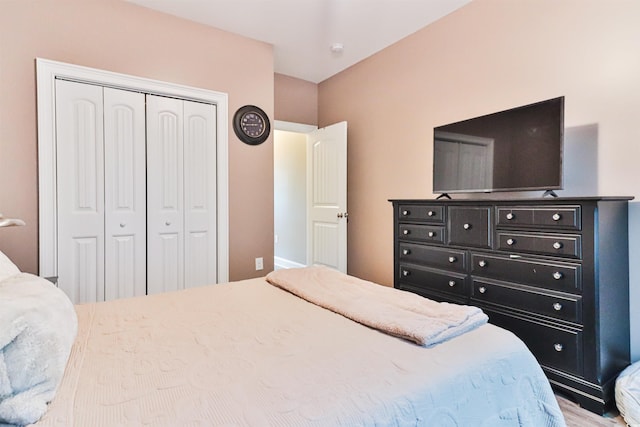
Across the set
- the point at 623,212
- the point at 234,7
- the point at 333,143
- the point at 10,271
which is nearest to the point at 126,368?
the point at 10,271

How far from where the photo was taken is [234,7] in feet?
9.50

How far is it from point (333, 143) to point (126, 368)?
133 inches

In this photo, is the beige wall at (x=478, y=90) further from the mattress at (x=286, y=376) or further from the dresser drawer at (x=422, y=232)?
the mattress at (x=286, y=376)

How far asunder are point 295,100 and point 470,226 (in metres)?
2.92

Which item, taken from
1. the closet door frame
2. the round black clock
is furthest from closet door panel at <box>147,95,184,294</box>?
the round black clock

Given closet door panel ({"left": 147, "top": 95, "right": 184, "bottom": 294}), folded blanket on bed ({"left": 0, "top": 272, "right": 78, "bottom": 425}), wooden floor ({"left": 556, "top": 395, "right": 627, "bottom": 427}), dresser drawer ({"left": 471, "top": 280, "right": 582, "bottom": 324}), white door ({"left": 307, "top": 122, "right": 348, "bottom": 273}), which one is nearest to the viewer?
folded blanket on bed ({"left": 0, "top": 272, "right": 78, "bottom": 425})

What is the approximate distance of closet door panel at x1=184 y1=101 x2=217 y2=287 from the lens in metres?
3.14

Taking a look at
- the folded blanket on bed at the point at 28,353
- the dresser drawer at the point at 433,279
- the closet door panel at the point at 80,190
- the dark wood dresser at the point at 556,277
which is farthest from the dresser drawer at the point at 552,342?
the closet door panel at the point at 80,190

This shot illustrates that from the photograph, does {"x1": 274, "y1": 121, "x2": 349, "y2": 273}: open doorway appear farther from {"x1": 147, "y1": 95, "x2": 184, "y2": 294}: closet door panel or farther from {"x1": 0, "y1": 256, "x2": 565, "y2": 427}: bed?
{"x1": 0, "y1": 256, "x2": 565, "y2": 427}: bed

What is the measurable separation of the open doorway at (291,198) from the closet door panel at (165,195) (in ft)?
7.28

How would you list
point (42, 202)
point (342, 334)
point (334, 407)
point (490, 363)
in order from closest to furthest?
point (334, 407), point (490, 363), point (342, 334), point (42, 202)

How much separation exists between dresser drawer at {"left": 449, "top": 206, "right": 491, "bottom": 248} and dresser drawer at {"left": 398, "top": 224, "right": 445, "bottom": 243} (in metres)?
0.10

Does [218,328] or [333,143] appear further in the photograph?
[333,143]

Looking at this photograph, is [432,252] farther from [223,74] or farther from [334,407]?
[223,74]
